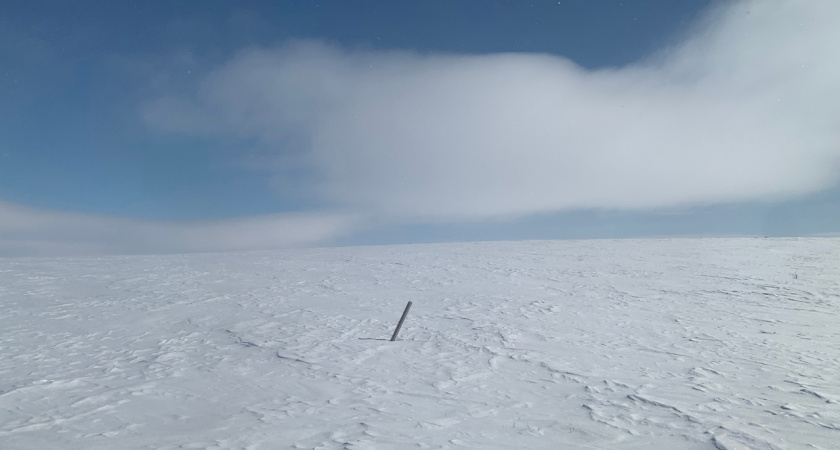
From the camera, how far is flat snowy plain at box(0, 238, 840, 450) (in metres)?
4.95

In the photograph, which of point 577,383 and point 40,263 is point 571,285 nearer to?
point 577,383

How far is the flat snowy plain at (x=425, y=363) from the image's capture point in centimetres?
495

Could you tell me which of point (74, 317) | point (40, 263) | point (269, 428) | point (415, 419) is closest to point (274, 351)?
point (269, 428)

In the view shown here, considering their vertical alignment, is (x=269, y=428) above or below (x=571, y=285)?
below

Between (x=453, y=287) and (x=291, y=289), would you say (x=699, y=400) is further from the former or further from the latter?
(x=291, y=289)

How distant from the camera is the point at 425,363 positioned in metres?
7.34

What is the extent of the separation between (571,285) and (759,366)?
23.8ft

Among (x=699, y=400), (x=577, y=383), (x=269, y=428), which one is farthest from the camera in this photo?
(x=577, y=383)

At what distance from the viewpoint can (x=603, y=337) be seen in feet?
29.3

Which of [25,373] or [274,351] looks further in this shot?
[274,351]

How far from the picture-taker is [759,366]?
7137 millimetres

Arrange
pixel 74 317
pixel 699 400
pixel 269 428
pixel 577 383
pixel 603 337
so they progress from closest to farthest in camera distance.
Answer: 1. pixel 269 428
2. pixel 699 400
3. pixel 577 383
4. pixel 603 337
5. pixel 74 317

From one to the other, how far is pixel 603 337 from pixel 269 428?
6.37 m

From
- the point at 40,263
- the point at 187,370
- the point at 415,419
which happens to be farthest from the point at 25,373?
the point at 40,263
